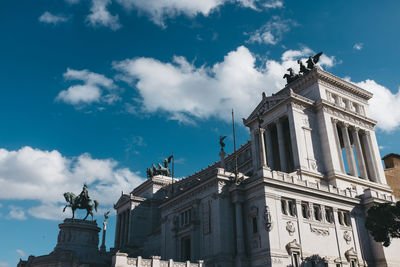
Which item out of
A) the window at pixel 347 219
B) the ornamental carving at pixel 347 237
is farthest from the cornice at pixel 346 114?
the ornamental carving at pixel 347 237

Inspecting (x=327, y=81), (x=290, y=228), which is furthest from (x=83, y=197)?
(x=327, y=81)

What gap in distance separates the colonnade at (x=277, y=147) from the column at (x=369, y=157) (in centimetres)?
1248

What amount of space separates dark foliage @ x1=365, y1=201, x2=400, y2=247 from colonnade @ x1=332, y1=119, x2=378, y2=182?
1641cm

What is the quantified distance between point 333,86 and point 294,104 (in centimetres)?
1002

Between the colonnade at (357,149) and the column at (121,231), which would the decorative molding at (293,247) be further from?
the column at (121,231)

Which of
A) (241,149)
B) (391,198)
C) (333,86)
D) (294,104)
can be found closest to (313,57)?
(333,86)

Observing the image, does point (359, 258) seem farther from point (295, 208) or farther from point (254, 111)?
point (254, 111)

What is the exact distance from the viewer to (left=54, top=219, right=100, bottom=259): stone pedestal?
193ft

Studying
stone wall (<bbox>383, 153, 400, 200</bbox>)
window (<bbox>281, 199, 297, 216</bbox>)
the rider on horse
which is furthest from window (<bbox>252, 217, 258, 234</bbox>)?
stone wall (<bbox>383, 153, 400, 200</bbox>)

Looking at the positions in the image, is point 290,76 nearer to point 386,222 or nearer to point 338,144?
point 338,144

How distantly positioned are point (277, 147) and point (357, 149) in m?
12.5

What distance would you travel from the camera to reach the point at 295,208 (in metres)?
44.1

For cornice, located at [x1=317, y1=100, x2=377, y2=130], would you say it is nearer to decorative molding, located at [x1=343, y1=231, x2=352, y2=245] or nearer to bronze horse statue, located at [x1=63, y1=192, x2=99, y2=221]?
decorative molding, located at [x1=343, y1=231, x2=352, y2=245]

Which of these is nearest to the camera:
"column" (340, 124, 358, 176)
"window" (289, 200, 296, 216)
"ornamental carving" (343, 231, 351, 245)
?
"window" (289, 200, 296, 216)
